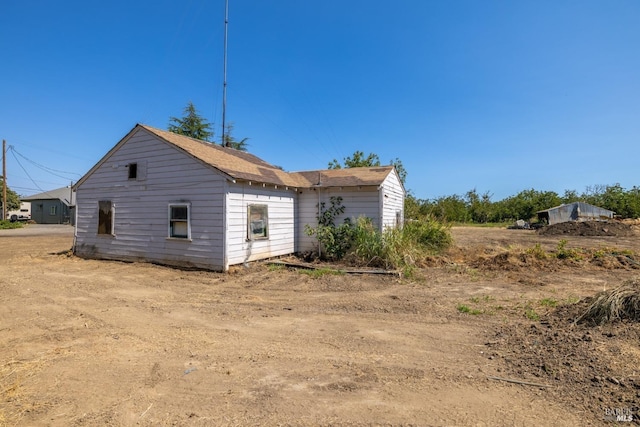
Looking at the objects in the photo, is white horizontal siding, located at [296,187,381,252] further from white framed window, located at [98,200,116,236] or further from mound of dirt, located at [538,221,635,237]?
mound of dirt, located at [538,221,635,237]

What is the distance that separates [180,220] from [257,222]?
263 cm

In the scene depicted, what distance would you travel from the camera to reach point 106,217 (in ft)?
42.7

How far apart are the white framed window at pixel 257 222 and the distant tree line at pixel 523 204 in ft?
80.5

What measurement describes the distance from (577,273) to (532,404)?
905cm

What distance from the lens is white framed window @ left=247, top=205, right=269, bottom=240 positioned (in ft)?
37.3

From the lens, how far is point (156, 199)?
1178 cm

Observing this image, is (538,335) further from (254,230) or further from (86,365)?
(254,230)

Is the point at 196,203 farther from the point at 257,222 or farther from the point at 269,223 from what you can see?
the point at 269,223

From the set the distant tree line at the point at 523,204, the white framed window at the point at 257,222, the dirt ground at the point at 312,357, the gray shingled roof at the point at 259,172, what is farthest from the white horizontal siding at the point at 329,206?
the distant tree line at the point at 523,204

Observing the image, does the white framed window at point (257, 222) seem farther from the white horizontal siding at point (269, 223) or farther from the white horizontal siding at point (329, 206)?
the white horizontal siding at point (329, 206)

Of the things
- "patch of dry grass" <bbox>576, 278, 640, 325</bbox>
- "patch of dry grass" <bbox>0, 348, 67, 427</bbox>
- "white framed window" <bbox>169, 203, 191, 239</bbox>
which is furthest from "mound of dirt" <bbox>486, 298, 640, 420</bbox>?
"white framed window" <bbox>169, 203, 191, 239</bbox>

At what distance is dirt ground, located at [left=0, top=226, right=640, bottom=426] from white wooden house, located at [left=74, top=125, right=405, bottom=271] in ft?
9.49

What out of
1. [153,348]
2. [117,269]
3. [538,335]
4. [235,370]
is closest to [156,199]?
[117,269]

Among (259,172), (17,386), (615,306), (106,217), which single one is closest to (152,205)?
(106,217)
